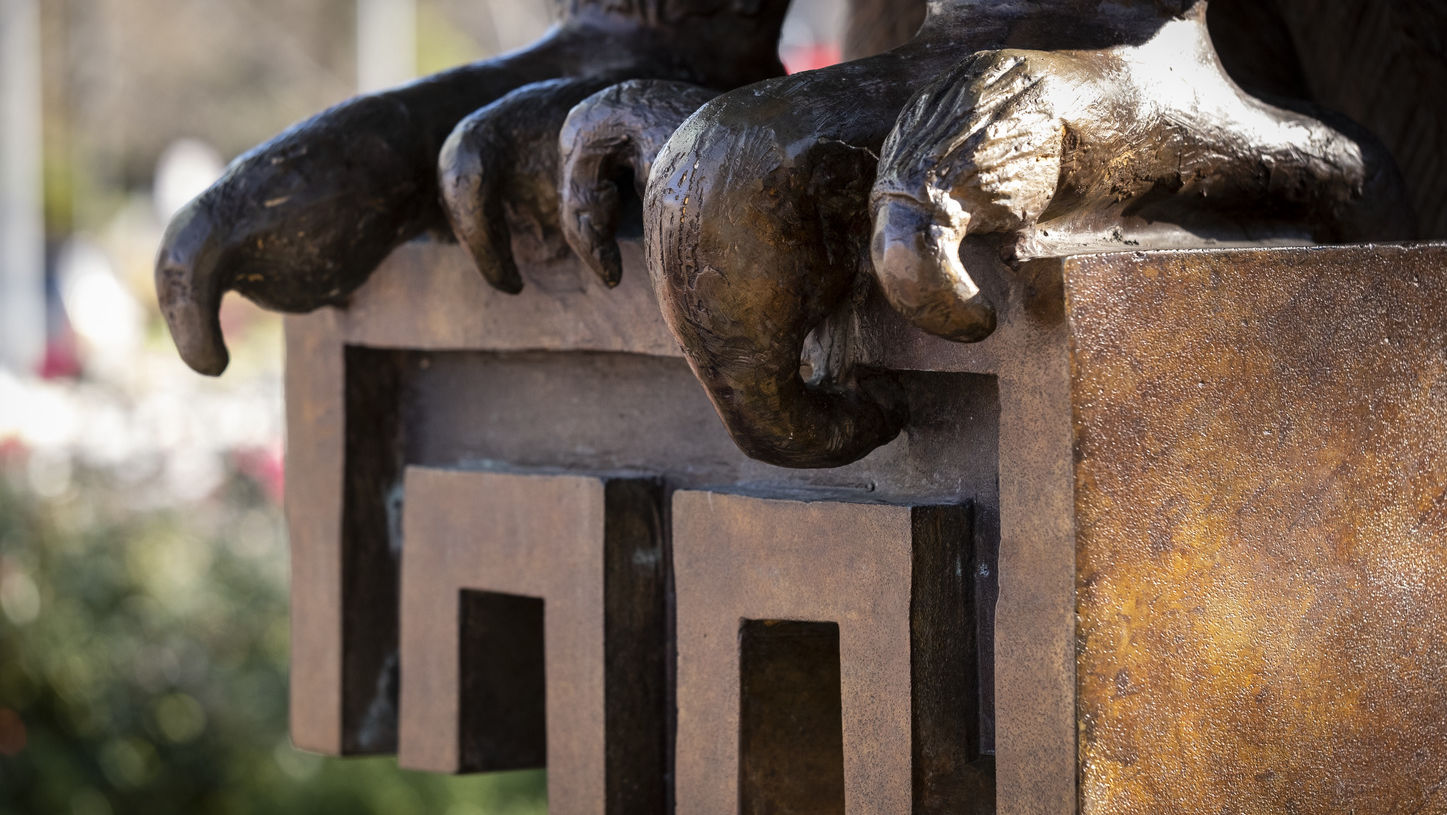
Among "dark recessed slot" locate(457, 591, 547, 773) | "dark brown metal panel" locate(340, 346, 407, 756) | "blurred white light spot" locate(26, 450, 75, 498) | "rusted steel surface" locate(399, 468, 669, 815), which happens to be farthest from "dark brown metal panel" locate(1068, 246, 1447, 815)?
"blurred white light spot" locate(26, 450, 75, 498)

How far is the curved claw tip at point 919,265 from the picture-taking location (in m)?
0.65

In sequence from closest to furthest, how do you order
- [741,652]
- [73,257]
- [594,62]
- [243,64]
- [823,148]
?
[823,148]
[741,652]
[594,62]
[73,257]
[243,64]

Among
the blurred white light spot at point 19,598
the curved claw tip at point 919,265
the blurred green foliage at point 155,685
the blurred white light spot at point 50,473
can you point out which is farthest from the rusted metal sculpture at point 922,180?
the blurred white light spot at point 50,473

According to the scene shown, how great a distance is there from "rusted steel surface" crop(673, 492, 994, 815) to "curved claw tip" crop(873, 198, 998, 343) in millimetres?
144

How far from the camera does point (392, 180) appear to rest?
3.19 ft

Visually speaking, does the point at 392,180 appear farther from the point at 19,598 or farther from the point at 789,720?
the point at 19,598

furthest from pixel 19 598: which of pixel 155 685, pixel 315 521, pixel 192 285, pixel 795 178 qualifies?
pixel 795 178

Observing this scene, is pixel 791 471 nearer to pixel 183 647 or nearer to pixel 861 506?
pixel 861 506

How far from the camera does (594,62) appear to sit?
3.48ft

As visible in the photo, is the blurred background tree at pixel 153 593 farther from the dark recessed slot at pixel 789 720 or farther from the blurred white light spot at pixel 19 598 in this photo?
the dark recessed slot at pixel 789 720

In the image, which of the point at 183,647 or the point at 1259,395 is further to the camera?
the point at 183,647

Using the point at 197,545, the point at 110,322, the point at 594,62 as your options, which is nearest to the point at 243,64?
the point at 110,322

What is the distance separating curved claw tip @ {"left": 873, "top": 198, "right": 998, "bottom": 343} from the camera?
0.65 metres

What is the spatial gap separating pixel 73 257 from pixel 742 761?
6039 mm
